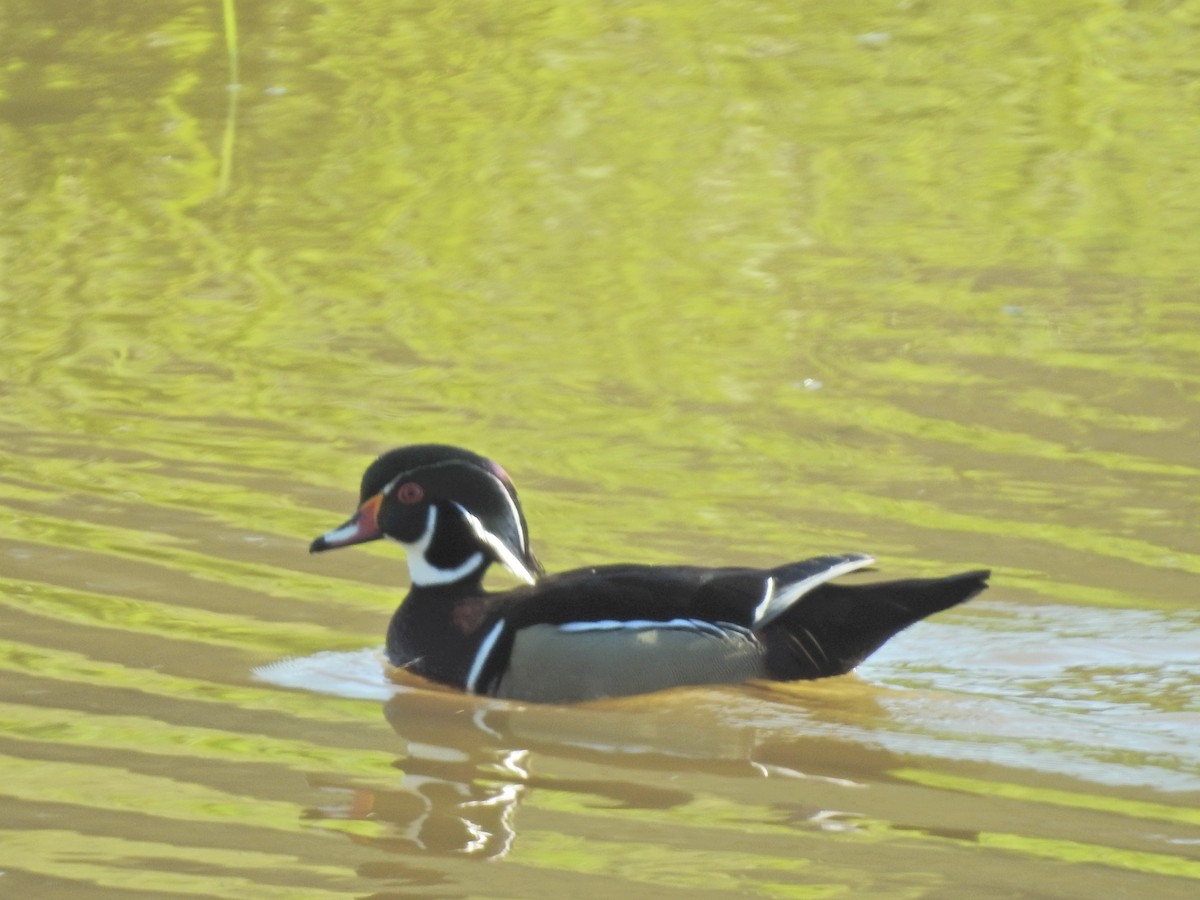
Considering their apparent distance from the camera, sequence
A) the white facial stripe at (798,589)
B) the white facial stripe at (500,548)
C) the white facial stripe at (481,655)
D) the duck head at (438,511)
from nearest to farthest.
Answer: the white facial stripe at (798,589)
the white facial stripe at (481,655)
the white facial stripe at (500,548)
the duck head at (438,511)

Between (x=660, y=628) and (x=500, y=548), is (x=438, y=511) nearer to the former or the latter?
(x=500, y=548)

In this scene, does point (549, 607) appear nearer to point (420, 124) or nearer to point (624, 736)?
point (624, 736)

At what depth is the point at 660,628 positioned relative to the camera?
→ 7.04 meters

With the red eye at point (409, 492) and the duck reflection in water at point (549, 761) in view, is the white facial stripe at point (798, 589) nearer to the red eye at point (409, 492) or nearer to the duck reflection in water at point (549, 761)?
the duck reflection in water at point (549, 761)

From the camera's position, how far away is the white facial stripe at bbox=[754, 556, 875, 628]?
22.7 ft

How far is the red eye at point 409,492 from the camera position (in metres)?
7.59

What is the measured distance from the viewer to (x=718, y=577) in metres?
7.00

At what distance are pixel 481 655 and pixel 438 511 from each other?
64 cm

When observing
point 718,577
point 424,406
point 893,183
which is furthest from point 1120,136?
point 718,577

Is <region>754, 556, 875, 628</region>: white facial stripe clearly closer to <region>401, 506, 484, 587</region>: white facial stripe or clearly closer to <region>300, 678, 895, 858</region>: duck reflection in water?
<region>300, 678, 895, 858</region>: duck reflection in water

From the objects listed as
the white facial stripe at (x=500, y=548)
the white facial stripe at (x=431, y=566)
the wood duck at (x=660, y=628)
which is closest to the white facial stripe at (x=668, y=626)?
the wood duck at (x=660, y=628)

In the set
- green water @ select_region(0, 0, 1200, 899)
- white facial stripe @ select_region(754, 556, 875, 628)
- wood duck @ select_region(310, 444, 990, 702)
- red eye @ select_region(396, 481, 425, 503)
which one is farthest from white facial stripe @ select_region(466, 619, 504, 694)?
white facial stripe @ select_region(754, 556, 875, 628)

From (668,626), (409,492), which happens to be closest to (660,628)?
(668,626)

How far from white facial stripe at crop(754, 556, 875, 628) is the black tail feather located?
117mm
